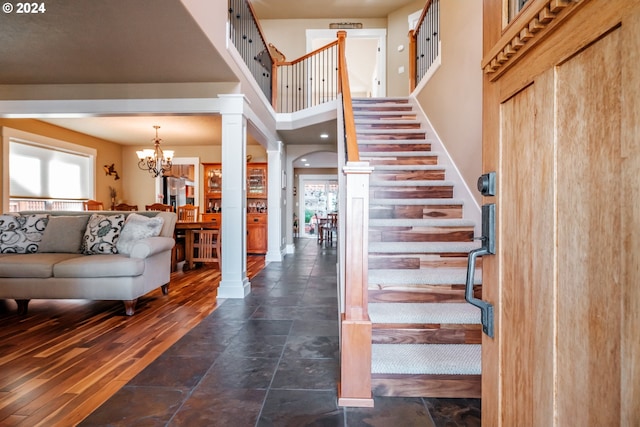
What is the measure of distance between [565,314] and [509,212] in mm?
228

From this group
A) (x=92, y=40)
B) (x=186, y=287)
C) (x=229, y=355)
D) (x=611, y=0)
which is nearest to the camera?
(x=611, y=0)

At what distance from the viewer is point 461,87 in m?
3.15

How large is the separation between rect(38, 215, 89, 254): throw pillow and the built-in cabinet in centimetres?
367

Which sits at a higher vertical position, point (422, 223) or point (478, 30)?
point (478, 30)

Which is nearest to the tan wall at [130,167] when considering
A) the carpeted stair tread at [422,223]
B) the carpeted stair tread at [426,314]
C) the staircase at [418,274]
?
the staircase at [418,274]

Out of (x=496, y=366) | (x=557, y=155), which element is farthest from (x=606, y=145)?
(x=496, y=366)

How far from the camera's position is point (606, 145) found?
0.46 meters

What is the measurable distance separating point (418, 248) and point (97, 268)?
287 cm

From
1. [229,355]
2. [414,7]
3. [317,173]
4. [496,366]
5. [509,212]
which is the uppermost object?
[414,7]

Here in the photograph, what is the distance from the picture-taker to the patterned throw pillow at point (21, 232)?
3.39 metres

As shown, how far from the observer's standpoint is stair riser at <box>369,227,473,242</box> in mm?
2756

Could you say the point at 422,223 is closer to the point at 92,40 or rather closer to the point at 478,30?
the point at 478,30

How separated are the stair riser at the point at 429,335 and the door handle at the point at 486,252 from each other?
126 centimetres

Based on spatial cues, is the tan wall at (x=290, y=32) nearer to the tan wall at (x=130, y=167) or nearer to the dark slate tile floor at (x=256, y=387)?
the tan wall at (x=130, y=167)
